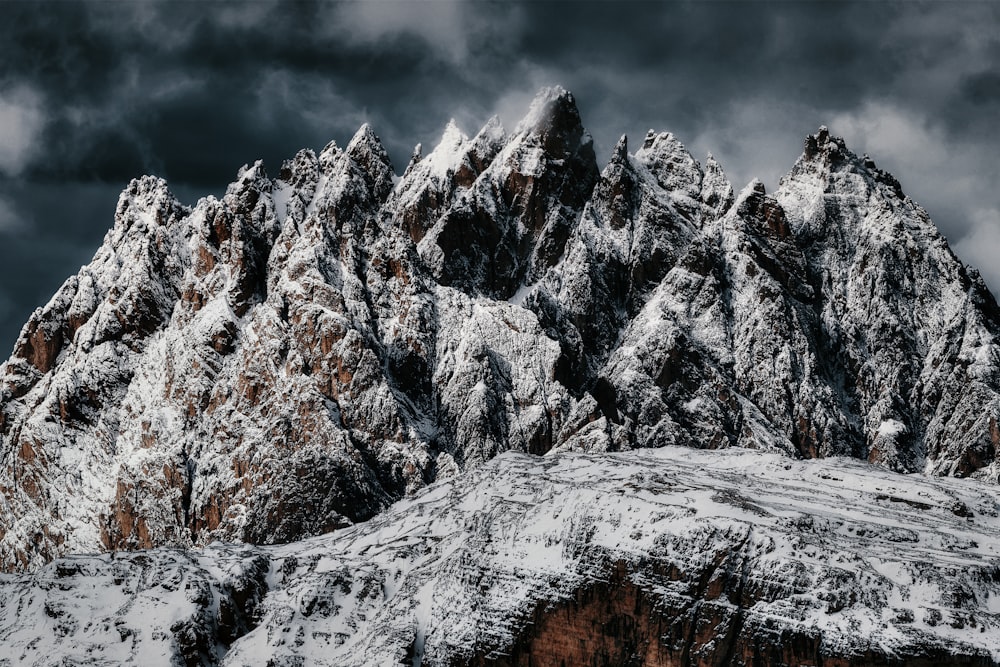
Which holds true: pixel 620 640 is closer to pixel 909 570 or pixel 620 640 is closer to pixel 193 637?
pixel 909 570

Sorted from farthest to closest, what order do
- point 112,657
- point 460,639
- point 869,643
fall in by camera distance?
point 112,657, point 460,639, point 869,643

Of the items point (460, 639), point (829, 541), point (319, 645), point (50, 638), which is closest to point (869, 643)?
point (829, 541)

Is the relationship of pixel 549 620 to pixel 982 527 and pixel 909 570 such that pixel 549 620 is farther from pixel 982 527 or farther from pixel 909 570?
pixel 982 527

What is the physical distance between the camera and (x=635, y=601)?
564 ft

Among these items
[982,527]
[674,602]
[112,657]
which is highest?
[982,527]

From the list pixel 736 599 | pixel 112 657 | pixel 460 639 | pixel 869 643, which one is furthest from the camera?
pixel 112 657

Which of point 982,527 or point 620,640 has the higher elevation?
point 982,527

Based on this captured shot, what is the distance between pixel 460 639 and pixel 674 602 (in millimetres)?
28296

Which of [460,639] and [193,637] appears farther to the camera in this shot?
[193,637]

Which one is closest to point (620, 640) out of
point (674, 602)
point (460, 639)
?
point (674, 602)

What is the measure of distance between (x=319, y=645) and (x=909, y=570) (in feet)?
254

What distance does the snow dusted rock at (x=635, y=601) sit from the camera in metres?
160

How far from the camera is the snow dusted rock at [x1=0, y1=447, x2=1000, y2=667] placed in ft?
524

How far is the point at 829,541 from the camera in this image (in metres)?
175
